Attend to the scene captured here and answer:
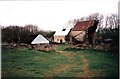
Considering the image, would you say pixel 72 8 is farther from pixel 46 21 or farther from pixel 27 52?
pixel 27 52

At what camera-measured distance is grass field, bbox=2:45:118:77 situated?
124 inches

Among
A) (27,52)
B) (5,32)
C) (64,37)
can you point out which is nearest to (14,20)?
(5,32)

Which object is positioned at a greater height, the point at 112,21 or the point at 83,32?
the point at 112,21

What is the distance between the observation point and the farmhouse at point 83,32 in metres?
3.13

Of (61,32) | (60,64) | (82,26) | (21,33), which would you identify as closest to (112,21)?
(82,26)

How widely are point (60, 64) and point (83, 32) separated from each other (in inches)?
16.8

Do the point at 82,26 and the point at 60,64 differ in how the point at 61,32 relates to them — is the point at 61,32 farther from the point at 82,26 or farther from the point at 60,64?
the point at 60,64

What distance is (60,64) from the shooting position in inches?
124

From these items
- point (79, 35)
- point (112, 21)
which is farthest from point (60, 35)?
point (112, 21)

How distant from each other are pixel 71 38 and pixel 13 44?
0.63 meters

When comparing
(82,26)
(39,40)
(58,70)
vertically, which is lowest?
(58,70)

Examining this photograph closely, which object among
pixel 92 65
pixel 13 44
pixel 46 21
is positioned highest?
pixel 46 21

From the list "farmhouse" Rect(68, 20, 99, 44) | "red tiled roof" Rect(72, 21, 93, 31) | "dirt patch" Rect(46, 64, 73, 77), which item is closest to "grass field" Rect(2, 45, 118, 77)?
"dirt patch" Rect(46, 64, 73, 77)

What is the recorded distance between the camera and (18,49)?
316cm
